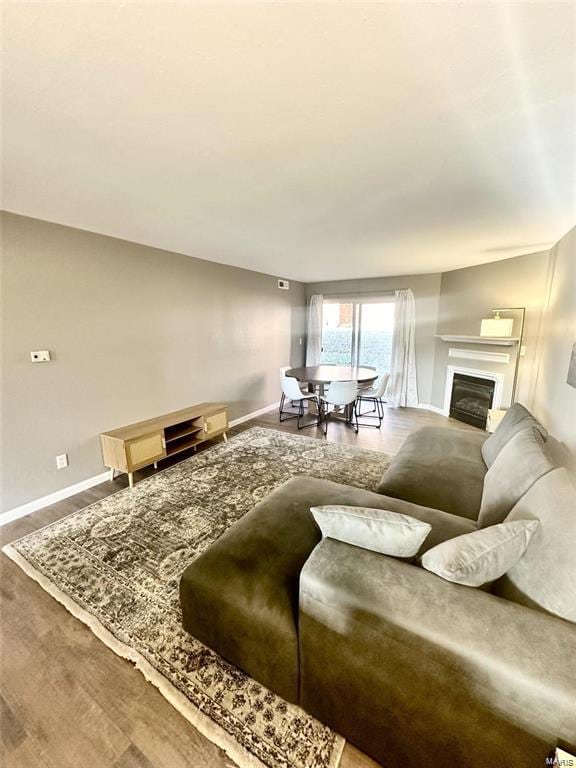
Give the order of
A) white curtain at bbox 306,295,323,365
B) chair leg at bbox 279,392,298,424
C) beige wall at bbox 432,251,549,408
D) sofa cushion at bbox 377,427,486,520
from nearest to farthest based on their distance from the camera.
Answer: sofa cushion at bbox 377,427,486,520 < beige wall at bbox 432,251,549,408 < chair leg at bbox 279,392,298,424 < white curtain at bbox 306,295,323,365

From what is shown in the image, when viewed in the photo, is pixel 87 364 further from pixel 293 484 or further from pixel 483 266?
pixel 483 266

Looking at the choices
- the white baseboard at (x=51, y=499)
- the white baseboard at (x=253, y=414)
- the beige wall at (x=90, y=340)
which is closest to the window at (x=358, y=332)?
the white baseboard at (x=253, y=414)

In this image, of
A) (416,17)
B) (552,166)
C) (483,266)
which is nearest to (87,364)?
(416,17)

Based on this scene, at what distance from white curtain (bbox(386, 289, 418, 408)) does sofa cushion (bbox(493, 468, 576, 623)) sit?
4.62 metres

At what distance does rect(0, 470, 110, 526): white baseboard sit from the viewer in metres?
2.37

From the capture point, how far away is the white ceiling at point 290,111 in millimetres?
881

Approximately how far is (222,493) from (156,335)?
6.31 feet

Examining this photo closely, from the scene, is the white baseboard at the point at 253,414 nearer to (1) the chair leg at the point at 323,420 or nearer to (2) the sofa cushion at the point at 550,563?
(1) the chair leg at the point at 323,420

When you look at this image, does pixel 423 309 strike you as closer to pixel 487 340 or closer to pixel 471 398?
pixel 487 340

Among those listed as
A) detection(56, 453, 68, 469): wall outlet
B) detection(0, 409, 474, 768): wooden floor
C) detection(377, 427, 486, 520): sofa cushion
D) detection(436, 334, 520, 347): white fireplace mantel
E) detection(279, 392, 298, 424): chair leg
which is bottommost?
detection(0, 409, 474, 768): wooden floor

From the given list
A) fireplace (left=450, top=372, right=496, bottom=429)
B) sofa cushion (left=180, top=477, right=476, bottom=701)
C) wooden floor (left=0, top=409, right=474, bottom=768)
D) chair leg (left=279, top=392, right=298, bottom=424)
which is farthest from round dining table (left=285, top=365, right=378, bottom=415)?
wooden floor (left=0, top=409, right=474, bottom=768)

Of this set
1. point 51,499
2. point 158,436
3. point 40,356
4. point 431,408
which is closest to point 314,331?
point 431,408

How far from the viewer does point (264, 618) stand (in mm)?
1159

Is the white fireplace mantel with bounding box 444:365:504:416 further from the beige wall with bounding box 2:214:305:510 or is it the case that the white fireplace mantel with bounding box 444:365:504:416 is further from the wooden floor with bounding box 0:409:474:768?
the wooden floor with bounding box 0:409:474:768
